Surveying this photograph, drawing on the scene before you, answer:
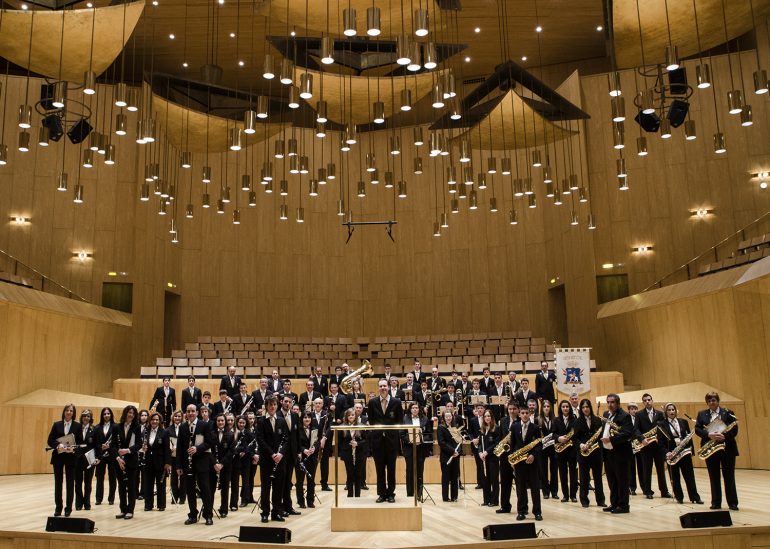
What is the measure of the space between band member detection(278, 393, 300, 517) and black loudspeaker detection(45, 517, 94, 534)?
210 cm

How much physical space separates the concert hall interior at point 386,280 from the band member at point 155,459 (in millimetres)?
38

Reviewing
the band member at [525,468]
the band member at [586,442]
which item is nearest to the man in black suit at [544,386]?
the band member at [586,442]

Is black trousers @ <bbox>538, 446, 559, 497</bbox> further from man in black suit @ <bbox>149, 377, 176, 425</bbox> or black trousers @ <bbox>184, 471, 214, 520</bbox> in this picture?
man in black suit @ <bbox>149, 377, 176, 425</bbox>

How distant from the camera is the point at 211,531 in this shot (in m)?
7.32

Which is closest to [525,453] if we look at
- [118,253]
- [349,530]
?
[349,530]

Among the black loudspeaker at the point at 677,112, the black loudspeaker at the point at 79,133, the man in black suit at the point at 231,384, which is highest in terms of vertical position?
the black loudspeaker at the point at 79,133

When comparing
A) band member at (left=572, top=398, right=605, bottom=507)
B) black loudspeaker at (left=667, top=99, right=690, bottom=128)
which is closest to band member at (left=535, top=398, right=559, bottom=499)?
band member at (left=572, top=398, right=605, bottom=507)

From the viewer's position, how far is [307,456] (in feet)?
29.5

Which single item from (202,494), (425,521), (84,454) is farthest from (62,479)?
(425,521)

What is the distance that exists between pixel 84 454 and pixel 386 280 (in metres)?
12.5

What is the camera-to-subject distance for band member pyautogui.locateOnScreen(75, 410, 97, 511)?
27.5ft

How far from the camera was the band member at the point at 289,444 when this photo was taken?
26.9ft

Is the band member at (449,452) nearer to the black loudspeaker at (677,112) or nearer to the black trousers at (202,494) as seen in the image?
the black trousers at (202,494)

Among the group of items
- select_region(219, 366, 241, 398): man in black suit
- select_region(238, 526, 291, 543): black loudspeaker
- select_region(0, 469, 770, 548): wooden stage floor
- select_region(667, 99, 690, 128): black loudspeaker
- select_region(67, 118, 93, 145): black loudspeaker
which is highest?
select_region(67, 118, 93, 145): black loudspeaker
